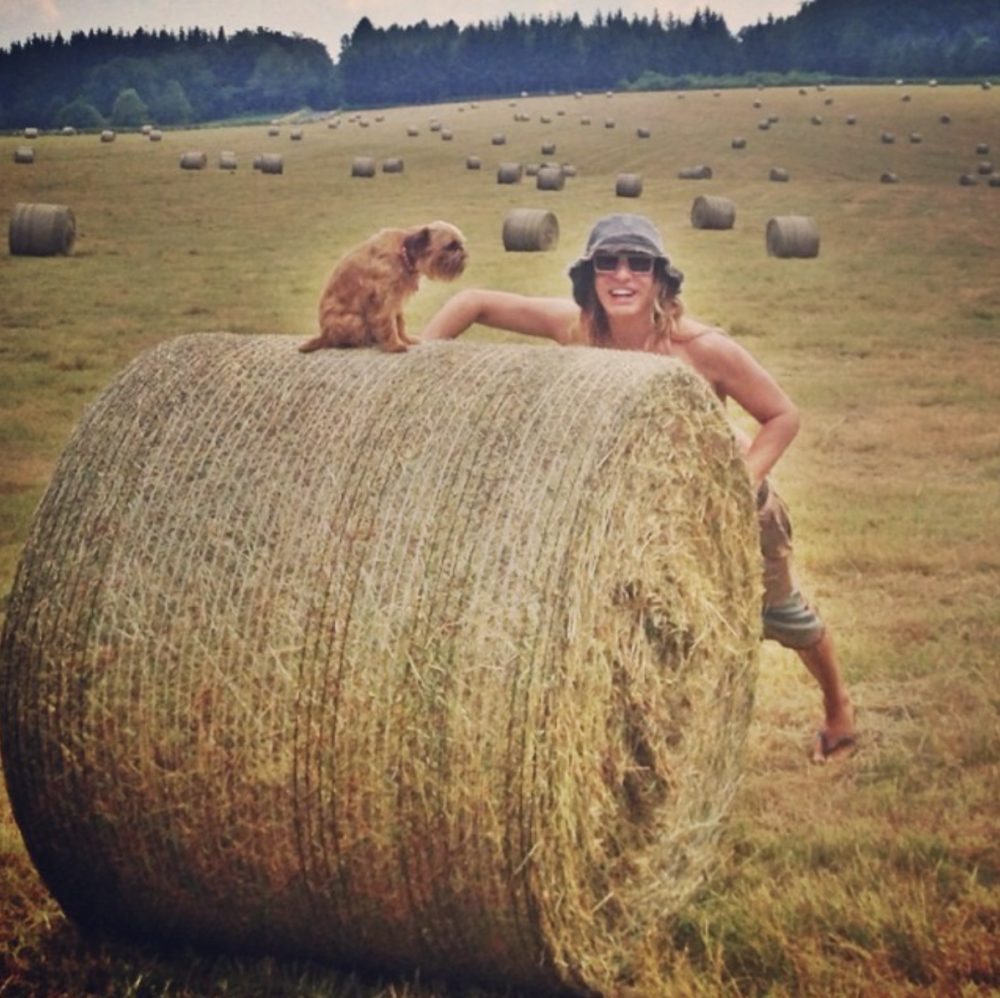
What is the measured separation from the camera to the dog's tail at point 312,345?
4734mm

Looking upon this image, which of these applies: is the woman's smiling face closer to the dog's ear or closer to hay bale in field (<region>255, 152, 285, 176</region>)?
the dog's ear

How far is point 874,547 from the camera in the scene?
858 cm

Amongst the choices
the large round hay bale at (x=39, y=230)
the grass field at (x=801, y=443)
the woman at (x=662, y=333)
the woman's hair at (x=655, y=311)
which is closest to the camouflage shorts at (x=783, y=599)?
the woman at (x=662, y=333)

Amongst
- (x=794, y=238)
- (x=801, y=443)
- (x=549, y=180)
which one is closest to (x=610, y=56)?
(x=549, y=180)

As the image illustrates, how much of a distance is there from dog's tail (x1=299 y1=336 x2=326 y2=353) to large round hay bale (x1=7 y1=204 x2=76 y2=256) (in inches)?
654

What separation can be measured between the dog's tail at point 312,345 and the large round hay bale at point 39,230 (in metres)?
16.6

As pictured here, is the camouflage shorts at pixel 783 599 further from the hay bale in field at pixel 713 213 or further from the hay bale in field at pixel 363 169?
the hay bale in field at pixel 363 169

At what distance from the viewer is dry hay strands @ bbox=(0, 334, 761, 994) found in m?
3.86

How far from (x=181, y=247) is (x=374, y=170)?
1552 centimetres

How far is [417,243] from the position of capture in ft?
17.3

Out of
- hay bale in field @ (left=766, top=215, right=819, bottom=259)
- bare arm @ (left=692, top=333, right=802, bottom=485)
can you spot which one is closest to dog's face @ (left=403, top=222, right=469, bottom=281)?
bare arm @ (left=692, top=333, right=802, bottom=485)

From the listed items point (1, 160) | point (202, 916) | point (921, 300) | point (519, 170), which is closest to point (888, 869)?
point (202, 916)

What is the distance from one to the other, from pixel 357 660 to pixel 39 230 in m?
17.7

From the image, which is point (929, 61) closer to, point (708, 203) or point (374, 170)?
point (374, 170)
